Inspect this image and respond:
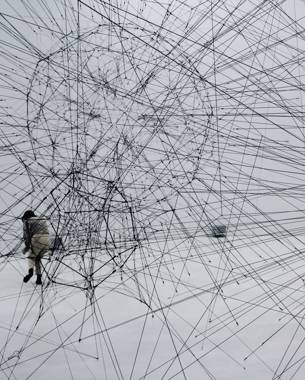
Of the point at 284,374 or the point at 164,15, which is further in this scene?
the point at 164,15

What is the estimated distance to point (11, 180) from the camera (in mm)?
4516

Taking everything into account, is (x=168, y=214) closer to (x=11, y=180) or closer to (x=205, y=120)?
(x=205, y=120)

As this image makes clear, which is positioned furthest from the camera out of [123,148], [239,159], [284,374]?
[239,159]

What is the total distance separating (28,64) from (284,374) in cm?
319

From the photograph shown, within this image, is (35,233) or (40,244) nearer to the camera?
(35,233)

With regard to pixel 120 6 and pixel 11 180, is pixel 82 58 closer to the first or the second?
pixel 120 6

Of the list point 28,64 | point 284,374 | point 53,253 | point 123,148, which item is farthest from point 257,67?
point 284,374

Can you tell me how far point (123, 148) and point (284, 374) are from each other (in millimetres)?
2237

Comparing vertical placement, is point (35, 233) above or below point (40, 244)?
above

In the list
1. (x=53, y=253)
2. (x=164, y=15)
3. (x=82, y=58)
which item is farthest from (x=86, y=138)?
(x=164, y=15)

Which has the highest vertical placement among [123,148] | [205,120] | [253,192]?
[205,120]

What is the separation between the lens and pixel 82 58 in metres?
4.21

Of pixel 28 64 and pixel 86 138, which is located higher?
pixel 28 64

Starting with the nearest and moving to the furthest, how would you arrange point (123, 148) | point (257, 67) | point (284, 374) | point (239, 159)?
point (284, 374), point (123, 148), point (257, 67), point (239, 159)
